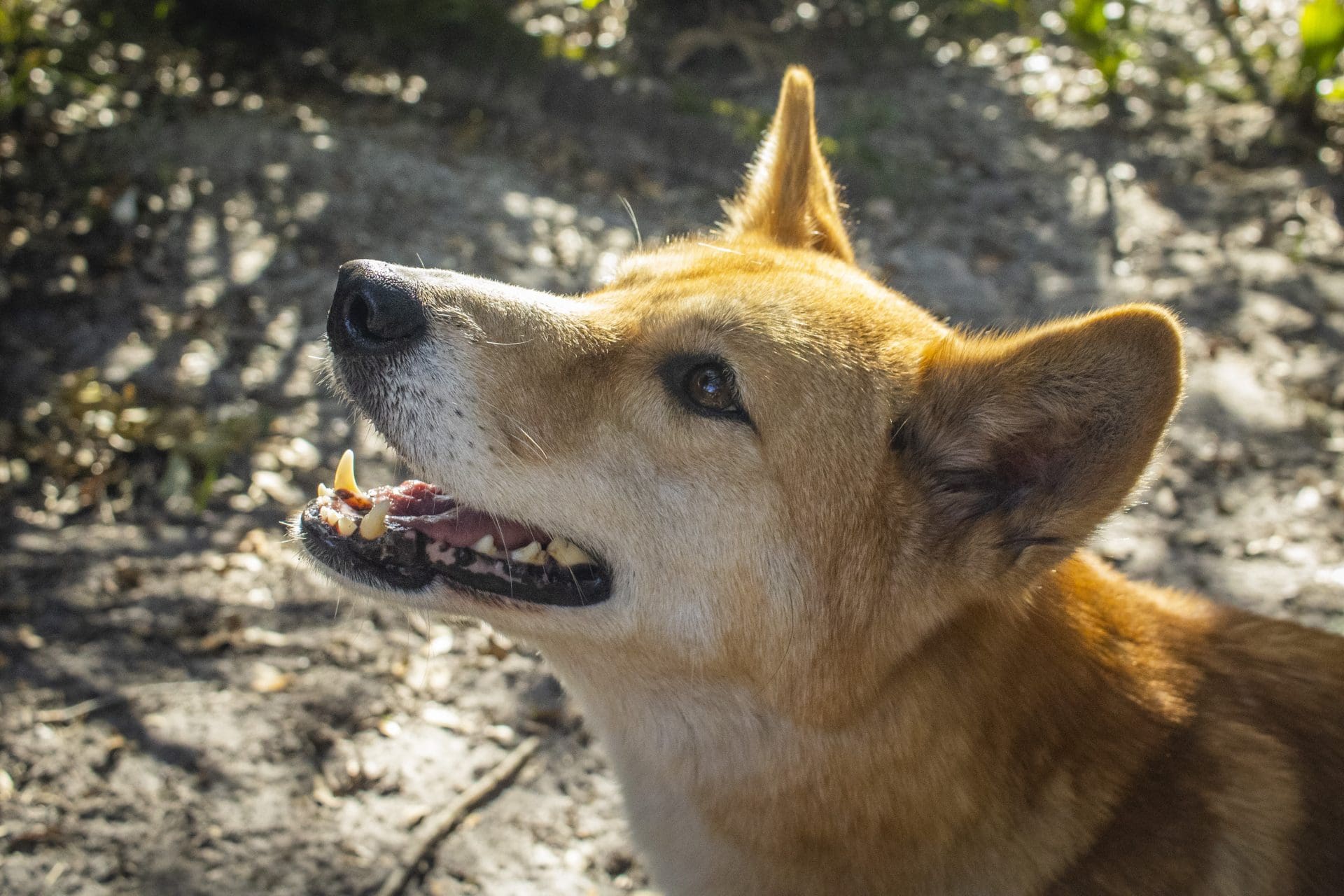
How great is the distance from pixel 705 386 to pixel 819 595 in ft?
1.90

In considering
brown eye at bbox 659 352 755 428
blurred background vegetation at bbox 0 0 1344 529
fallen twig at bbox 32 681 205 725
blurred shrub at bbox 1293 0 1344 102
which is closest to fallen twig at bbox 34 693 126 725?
fallen twig at bbox 32 681 205 725

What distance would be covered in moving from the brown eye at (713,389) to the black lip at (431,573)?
0.49m

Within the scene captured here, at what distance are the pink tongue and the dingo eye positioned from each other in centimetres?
52

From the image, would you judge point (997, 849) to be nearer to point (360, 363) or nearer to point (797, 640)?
point (797, 640)

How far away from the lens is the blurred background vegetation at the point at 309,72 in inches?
188

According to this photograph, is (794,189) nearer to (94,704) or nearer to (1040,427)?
(1040,427)

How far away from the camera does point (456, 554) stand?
2.64m

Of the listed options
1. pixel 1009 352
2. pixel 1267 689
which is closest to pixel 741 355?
pixel 1009 352

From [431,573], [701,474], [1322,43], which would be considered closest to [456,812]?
[431,573]

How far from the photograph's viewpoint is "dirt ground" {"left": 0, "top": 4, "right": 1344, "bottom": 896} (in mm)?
3559

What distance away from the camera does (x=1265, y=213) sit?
21.6 feet

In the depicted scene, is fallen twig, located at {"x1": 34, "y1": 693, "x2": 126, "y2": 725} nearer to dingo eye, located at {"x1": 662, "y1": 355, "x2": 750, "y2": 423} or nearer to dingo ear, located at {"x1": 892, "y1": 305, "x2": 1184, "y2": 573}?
dingo eye, located at {"x1": 662, "y1": 355, "x2": 750, "y2": 423}

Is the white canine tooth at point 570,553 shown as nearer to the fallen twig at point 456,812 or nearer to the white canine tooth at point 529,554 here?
the white canine tooth at point 529,554

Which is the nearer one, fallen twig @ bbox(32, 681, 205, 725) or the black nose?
the black nose
